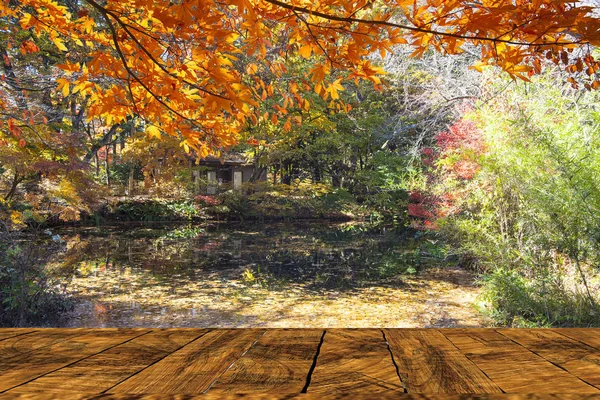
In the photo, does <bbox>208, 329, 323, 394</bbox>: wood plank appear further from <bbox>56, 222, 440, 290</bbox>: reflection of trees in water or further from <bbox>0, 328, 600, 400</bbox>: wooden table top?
<bbox>56, 222, 440, 290</bbox>: reflection of trees in water

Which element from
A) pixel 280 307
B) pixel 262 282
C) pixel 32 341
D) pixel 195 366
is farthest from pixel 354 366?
pixel 262 282

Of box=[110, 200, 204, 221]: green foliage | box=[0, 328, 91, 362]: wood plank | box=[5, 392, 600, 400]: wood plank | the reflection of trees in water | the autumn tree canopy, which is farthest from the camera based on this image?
box=[110, 200, 204, 221]: green foliage

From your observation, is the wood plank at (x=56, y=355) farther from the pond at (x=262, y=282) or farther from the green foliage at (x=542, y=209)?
the pond at (x=262, y=282)

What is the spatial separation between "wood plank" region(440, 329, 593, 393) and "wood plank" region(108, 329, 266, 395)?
1.26ft

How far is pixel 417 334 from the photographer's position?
3.25ft

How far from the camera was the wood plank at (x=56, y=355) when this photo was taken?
0.73m

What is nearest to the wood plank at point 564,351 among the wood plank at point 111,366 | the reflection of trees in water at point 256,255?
the wood plank at point 111,366

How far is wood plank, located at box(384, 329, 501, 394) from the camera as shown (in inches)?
27.2

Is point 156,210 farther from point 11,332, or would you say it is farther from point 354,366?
point 354,366

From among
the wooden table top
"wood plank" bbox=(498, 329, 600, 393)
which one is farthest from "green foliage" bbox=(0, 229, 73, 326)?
"wood plank" bbox=(498, 329, 600, 393)

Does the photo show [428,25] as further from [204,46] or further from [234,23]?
[234,23]

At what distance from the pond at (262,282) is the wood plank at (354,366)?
147 inches

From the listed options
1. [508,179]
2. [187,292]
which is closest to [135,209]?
[187,292]

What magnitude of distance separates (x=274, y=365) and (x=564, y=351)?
51 cm
